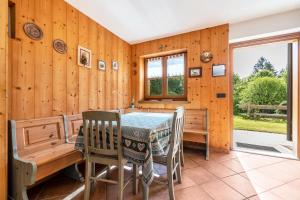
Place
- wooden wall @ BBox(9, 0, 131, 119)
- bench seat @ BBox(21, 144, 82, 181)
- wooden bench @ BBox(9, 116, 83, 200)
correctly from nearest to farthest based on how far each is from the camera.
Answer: wooden bench @ BBox(9, 116, 83, 200) → bench seat @ BBox(21, 144, 82, 181) → wooden wall @ BBox(9, 0, 131, 119)

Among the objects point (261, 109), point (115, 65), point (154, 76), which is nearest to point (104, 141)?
point (115, 65)

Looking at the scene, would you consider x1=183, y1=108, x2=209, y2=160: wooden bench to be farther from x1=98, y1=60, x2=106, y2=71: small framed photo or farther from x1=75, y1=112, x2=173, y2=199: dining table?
x1=98, y1=60, x2=106, y2=71: small framed photo

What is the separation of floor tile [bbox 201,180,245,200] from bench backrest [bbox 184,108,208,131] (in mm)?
1291

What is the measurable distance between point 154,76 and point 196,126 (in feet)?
5.54

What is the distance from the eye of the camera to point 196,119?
3.31m

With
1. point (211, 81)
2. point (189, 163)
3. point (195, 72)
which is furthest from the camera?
point (195, 72)

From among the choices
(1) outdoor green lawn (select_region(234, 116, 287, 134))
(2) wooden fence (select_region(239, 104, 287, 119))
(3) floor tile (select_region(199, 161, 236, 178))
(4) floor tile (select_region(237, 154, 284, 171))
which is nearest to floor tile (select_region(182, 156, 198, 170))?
(3) floor tile (select_region(199, 161, 236, 178))

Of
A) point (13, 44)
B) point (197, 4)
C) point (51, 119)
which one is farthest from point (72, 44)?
point (197, 4)

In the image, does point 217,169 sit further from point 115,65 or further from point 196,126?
point 115,65

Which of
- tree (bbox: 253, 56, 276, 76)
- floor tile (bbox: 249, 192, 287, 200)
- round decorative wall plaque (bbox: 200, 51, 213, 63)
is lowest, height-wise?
floor tile (bbox: 249, 192, 287, 200)

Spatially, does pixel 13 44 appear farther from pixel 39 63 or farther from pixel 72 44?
pixel 72 44

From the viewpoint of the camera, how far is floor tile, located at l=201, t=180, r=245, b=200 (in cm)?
174

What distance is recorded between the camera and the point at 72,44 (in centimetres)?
253

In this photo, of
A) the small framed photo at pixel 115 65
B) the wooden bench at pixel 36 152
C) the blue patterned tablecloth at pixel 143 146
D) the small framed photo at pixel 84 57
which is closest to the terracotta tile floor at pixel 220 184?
the wooden bench at pixel 36 152
